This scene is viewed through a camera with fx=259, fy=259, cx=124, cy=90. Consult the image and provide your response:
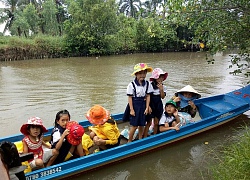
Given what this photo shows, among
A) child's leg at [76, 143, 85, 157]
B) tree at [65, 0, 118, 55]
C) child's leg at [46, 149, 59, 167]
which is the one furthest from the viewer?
tree at [65, 0, 118, 55]

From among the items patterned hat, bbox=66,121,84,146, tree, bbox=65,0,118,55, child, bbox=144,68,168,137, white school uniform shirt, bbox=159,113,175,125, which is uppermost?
tree, bbox=65,0,118,55

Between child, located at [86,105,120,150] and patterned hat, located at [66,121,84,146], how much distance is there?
0.51m

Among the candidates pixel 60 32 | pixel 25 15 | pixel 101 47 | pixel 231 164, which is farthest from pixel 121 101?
pixel 60 32

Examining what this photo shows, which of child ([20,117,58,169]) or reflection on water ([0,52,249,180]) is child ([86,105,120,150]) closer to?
reflection on water ([0,52,249,180])

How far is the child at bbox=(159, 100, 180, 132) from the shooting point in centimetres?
496

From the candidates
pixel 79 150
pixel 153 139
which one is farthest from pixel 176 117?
pixel 79 150

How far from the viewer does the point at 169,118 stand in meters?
5.06

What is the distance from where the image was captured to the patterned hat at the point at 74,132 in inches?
144

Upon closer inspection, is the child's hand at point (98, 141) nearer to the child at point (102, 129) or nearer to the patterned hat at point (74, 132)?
the child at point (102, 129)

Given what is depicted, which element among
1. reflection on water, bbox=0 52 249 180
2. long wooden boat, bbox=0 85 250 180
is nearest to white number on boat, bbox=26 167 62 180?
long wooden boat, bbox=0 85 250 180

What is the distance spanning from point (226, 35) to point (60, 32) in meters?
32.5

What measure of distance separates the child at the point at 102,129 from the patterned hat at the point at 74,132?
0.51 m

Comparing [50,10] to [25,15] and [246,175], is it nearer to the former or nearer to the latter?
[25,15]

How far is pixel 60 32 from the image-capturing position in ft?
114
